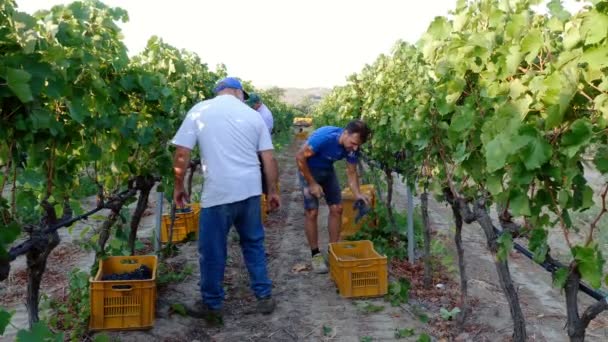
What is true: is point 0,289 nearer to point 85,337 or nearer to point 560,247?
point 85,337

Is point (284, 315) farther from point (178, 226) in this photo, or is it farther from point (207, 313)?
point (178, 226)

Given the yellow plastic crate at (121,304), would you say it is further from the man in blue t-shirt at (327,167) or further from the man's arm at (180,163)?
the man in blue t-shirt at (327,167)

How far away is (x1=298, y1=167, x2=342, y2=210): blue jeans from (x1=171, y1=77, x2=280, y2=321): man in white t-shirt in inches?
51.2

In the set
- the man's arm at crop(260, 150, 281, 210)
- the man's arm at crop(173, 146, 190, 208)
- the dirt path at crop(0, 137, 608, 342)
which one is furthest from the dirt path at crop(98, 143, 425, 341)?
the man's arm at crop(173, 146, 190, 208)

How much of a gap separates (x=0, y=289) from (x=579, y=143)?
4960 mm

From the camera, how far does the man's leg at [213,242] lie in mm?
4199

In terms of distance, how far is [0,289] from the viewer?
17.2ft

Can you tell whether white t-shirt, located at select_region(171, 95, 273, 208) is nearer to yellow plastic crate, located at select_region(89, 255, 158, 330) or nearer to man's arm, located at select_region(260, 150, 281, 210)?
man's arm, located at select_region(260, 150, 281, 210)

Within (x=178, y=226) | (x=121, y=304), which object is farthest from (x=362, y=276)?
(x=178, y=226)

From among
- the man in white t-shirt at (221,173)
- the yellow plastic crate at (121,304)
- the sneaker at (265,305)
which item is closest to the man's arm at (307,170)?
the man in white t-shirt at (221,173)

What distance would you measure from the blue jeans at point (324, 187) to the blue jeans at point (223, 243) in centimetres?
131

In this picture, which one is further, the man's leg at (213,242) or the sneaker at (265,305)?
the sneaker at (265,305)

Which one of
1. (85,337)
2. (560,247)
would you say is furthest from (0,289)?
(560,247)

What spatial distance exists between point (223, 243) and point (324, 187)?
1.77 meters
